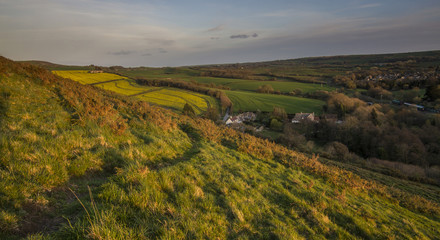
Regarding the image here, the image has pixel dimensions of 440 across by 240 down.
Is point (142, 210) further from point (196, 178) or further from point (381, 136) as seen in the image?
point (381, 136)

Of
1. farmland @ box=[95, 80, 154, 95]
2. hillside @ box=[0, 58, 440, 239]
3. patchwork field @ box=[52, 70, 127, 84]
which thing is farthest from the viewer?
patchwork field @ box=[52, 70, 127, 84]

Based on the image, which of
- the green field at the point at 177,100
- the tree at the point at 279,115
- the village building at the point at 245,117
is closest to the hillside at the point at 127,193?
the green field at the point at 177,100

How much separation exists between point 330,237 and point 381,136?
46606 mm

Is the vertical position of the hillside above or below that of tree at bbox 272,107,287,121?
above

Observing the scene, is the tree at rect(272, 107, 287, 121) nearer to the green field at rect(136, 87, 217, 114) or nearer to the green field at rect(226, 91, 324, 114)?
the green field at rect(226, 91, 324, 114)

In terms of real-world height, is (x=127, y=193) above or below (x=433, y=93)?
above

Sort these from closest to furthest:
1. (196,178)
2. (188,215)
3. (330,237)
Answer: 1. (188,215)
2. (330,237)
3. (196,178)

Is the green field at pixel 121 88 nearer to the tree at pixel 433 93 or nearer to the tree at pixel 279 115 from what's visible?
the tree at pixel 279 115

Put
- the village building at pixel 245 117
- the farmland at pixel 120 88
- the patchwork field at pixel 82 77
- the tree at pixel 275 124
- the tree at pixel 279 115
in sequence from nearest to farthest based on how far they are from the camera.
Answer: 1. the tree at pixel 275 124
2. the village building at pixel 245 117
3. the tree at pixel 279 115
4. the farmland at pixel 120 88
5. the patchwork field at pixel 82 77

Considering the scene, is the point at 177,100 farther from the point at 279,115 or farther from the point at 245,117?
the point at 279,115

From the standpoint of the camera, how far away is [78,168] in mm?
4875

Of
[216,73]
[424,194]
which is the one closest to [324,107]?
[424,194]

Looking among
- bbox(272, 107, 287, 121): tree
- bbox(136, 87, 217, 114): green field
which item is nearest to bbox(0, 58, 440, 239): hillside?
bbox(136, 87, 217, 114): green field

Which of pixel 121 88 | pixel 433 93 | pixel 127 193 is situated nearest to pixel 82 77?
pixel 121 88
